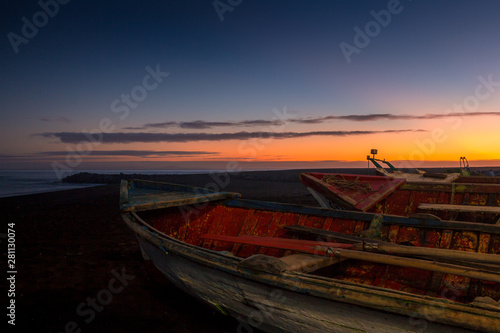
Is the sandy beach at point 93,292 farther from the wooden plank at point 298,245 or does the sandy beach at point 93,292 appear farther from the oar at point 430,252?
the oar at point 430,252

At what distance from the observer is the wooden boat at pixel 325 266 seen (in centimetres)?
230

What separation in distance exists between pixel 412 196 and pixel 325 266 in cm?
478

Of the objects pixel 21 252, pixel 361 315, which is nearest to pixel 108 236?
pixel 21 252

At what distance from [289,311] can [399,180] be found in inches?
247

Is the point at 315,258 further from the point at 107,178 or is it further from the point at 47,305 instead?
the point at 107,178

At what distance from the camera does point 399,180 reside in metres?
7.83

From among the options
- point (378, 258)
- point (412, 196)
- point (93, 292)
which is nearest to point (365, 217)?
point (378, 258)

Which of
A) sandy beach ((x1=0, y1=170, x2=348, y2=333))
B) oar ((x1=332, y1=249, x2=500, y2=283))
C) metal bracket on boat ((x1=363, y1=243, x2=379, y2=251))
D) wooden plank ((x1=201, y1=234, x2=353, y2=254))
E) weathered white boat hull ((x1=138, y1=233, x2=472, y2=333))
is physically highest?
metal bracket on boat ((x1=363, y1=243, x2=379, y2=251))

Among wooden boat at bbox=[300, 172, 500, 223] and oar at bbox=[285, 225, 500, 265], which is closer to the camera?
oar at bbox=[285, 225, 500, 265]

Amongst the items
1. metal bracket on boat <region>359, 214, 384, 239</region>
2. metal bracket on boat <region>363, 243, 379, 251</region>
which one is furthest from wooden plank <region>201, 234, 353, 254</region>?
metal bracket on boat <region>359, 214, 384, 239</region>

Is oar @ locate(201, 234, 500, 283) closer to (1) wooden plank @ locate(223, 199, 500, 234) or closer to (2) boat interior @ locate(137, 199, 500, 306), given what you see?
(2) boat interior @ locate(137, 199, 500, 306)

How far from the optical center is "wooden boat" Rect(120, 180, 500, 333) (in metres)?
2.30

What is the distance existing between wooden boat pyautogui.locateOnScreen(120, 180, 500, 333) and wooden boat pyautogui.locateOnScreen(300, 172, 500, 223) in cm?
194

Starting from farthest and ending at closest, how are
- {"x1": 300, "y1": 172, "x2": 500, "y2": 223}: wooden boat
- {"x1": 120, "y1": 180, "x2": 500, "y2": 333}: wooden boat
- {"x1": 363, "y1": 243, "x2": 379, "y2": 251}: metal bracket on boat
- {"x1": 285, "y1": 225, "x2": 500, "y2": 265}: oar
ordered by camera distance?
{"x1": 300, "y1": 172, "x2": 500, "y2": 223}: wooden boat
{"x1": 363, "y1": 243, "x2": 379, "y2": 251}: metal bracket on boat
{"x1": 285, "y1": 225, "x2": 500, "y2": 265}: oar
{"x1": 120, "y1": 180, "x2": 500, "y2": 333}: wooden boat
